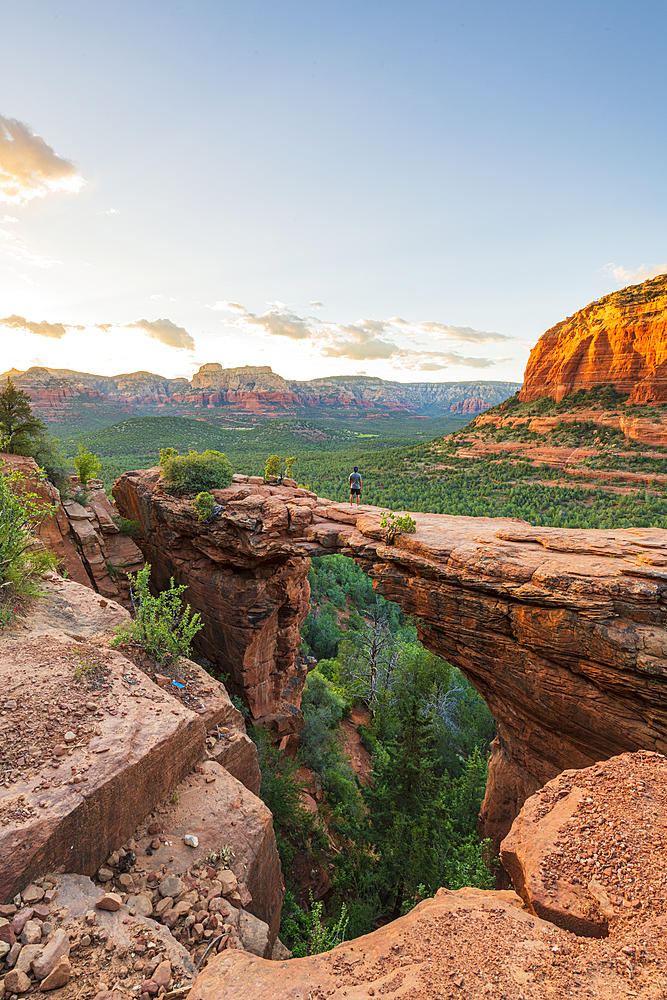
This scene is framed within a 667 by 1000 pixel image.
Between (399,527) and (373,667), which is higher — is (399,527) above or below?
above

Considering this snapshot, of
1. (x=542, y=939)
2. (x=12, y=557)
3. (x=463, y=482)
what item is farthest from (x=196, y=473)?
(x=463, y=482)

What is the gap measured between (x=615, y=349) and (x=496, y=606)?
54.5 meters

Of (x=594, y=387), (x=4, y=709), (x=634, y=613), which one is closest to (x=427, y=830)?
(x=634, y=613)

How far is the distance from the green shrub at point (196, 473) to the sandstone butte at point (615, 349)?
4959 centimetres

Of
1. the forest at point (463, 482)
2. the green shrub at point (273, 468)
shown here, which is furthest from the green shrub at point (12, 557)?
the forest at point (463, 482)

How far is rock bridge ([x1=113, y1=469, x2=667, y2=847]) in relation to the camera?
286 inches

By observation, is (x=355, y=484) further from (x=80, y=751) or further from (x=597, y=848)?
(x=597, y=848)

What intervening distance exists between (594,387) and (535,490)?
22080 millimetres

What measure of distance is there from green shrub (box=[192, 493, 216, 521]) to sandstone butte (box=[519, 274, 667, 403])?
166ft

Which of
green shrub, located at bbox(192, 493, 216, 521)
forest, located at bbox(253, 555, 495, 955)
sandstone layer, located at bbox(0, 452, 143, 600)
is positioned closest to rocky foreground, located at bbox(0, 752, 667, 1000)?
forest, located at bbox(253, 555, 495, 955)

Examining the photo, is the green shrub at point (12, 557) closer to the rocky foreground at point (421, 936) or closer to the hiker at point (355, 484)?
the rocky foreground at point (421, 936)

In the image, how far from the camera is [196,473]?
50.3 ft

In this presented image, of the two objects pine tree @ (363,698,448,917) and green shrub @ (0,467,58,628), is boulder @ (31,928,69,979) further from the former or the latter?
pine tree @ (363,698,448,917)

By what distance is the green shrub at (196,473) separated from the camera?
15.3m
